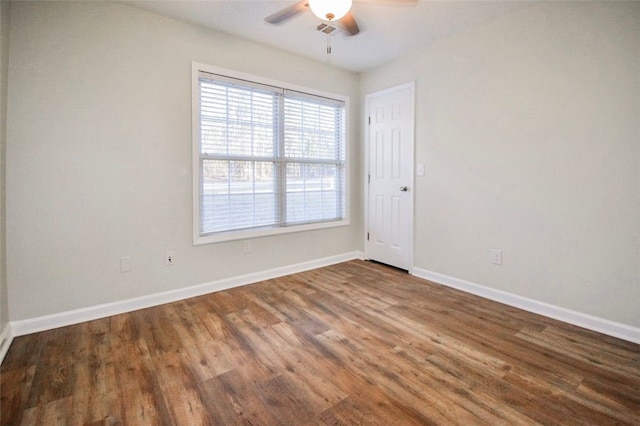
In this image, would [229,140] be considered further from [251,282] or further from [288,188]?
[251,282]

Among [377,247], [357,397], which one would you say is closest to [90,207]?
[357,397]

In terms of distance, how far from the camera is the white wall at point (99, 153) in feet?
7.26

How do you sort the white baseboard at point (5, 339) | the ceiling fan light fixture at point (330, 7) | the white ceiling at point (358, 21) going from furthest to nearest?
the white ceiling at point (358, 21), the white baseboard at point (5, 339), the ceiling fan light fixture at point (330, 7)

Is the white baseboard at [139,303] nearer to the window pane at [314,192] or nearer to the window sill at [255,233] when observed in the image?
the window sill at [255,233]

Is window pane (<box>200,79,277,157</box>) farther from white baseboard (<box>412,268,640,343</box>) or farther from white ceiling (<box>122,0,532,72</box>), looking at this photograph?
white baseboard (<box>412,268,640,343</box>)

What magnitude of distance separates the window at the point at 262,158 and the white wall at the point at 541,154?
120 cm

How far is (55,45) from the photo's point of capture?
2275mm

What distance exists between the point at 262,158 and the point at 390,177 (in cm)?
157

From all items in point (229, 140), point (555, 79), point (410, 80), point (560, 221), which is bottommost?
point (560, 221)

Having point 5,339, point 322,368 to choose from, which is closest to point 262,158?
point 322,368

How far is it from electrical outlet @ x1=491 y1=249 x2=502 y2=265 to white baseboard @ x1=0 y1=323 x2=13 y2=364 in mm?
3719

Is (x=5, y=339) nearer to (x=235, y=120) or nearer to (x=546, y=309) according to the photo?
→ (x=235, y=120)

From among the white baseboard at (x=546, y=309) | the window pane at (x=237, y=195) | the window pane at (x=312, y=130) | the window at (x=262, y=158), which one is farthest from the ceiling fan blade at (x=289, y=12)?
the white baseboard at (x=546, y=309)

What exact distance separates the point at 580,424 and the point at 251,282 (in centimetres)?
272
